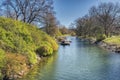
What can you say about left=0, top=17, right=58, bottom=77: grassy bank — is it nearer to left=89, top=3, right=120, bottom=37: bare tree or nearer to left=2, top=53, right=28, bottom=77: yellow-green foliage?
left=2, top=53, right=28, bottom=77: yellow-green foliage

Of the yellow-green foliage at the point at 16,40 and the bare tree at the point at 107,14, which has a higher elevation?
the bare tree at the point at 107,14

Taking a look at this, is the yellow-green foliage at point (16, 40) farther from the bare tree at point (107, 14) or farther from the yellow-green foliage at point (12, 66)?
the bare tree at point (107, 14)

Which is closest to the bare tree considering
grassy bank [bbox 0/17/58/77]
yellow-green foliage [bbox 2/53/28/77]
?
grassy bank [bbox 0/17/58/77]

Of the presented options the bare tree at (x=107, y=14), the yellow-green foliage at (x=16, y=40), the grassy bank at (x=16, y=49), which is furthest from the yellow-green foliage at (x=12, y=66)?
the bare tree at (x=107, y=14)

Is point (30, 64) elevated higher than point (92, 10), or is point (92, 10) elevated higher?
point (92, 10)

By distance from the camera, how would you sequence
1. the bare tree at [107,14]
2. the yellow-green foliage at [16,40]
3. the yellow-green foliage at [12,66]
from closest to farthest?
1. the yellow-green foliage at [12,66]
2. the yellow-green foliage at [16,40]
3. the bare tree at [107,14]

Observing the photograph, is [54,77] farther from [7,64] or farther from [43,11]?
[43,11]

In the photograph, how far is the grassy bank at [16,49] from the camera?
23.7 meters

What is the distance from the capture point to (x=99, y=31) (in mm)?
97000

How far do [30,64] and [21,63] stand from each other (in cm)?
339

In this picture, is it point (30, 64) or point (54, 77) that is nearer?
point (54, 77)

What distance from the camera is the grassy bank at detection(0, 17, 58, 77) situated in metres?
23.7

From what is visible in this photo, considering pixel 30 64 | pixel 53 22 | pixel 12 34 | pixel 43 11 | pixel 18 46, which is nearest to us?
pixel 30 64

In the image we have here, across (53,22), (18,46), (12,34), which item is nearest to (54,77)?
(18,46)
